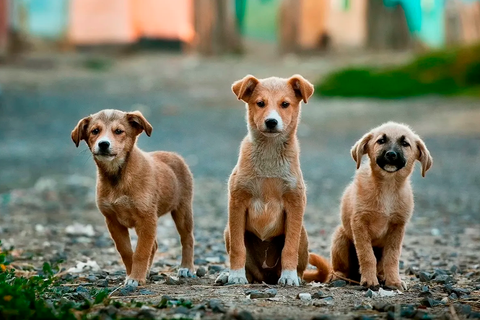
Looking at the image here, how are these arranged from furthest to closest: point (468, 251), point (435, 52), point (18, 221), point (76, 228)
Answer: point (435, 52)
point (18, 221)
point (76, 228)
point (468, 251)

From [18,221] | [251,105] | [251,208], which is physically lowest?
[18,221]

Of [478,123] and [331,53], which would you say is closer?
[478,123]

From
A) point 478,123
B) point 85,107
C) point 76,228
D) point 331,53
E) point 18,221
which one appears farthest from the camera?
point 331,53

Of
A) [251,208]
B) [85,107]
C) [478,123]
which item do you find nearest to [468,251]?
[251,208]

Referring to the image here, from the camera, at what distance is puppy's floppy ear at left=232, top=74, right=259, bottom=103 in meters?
6.35

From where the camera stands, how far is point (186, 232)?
695cm

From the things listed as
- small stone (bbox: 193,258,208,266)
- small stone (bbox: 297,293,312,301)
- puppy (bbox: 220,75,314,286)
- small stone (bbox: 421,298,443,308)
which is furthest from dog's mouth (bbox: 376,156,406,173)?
small stone (bbox: 193,258,208,266)

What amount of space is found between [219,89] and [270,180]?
17172 mm

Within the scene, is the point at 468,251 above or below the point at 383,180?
below

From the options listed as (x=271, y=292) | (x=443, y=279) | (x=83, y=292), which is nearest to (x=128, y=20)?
(x=443, y=279)

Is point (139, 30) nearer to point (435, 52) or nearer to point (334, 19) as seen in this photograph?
point (334, 19)

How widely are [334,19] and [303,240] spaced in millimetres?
24059

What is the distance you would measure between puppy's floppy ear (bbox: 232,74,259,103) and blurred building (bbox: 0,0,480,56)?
2043 centimetres

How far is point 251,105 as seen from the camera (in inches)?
252
